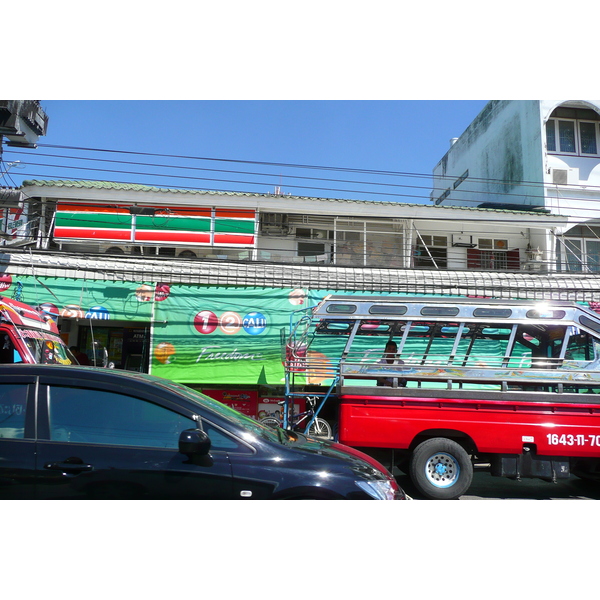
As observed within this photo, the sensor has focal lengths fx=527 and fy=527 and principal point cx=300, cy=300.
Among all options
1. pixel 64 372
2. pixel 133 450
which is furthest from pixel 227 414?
pixel 64 372

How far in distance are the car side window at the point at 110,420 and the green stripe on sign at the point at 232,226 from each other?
37.4 ft

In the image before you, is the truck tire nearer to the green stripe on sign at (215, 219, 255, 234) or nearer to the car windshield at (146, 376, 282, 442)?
the car windshield at (146, 376, 282, 442)

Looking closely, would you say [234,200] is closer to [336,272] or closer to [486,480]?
[336,272]

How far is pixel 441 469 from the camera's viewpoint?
7332 millimetres

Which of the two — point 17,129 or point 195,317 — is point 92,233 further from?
point 195,317

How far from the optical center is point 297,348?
29.6ft

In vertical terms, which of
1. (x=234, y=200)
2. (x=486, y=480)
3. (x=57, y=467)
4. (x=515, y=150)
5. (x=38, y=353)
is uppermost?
(x=515, y=150)

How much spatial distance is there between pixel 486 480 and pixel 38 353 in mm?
7708

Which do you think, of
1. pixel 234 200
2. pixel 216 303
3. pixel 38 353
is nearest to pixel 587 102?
pixel 234 200

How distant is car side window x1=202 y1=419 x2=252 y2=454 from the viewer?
12.4 feet

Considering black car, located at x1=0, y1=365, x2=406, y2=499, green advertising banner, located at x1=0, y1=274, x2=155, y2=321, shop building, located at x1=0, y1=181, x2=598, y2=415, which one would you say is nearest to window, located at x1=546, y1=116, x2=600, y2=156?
shop building, located at x1=0, y1=181, x2=598, y2=415

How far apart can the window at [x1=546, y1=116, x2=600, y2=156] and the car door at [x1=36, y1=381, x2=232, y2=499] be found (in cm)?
1780

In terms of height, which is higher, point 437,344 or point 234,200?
point 234,200

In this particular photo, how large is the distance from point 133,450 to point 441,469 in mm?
4987
